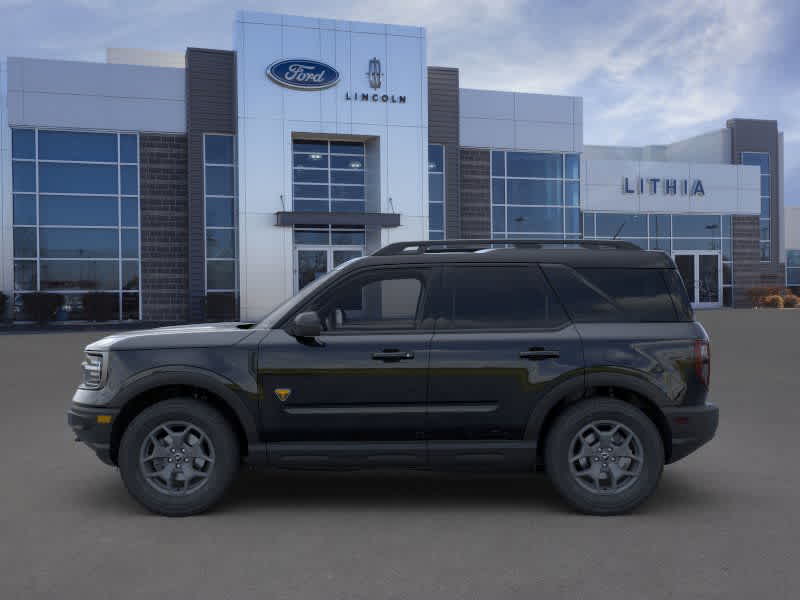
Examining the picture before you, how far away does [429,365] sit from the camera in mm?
5551

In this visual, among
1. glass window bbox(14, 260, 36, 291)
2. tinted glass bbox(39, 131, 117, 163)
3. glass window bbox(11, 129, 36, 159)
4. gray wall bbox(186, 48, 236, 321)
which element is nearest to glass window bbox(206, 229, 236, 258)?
gray wall bbox(186, 48, 236, 321)

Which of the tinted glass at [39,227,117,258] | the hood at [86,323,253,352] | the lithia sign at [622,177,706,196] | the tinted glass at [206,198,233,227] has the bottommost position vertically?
the hood at [86,323,253,352]

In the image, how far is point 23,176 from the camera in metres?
29.2

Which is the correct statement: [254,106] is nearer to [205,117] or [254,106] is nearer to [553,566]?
[205,117]

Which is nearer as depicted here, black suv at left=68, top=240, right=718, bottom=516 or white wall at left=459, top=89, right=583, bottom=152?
black suv at left=68, top=240, right=718, bottom=516

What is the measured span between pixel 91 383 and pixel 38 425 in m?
3.83

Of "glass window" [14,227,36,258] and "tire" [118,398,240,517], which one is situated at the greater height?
"glass window" [14,227,36,258]

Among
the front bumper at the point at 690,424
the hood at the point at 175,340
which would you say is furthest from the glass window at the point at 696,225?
the hood at the point at 175,340

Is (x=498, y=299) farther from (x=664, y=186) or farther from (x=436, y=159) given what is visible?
(x=664, y=186)

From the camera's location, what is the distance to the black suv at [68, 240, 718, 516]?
5.52m

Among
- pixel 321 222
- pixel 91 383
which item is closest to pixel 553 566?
pixel 91 383

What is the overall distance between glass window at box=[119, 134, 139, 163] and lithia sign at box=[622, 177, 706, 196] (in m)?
23.1

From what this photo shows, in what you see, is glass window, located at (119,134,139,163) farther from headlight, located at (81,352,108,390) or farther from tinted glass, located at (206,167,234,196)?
headlight, located at (81,352,108,390)

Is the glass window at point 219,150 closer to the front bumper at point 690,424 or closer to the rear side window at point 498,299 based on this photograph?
the rear side window at point 498,299
